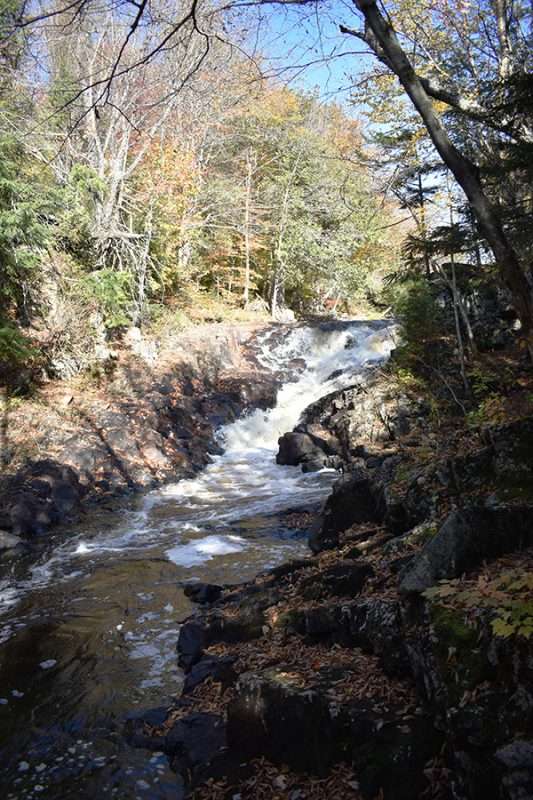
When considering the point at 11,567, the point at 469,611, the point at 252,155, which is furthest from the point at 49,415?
the point at 252,155

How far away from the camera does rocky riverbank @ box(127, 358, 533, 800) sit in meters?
2.86

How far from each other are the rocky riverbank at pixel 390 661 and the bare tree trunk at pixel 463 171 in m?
1.33

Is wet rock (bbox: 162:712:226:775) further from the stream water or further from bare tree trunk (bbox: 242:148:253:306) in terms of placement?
bare tree trunk (bbox: 242:148:253:306)

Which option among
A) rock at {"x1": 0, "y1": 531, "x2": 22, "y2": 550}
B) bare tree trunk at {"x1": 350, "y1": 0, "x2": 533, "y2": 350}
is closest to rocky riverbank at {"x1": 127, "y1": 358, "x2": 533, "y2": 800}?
bare tree trunk at {"x1": 350, "y1": 0, "x2": 533, "y2": 350}

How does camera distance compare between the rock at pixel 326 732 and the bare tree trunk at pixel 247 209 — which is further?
the bare tree trunk at pixel 247 209

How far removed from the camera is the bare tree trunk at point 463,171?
15.6ft

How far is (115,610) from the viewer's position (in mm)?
6762

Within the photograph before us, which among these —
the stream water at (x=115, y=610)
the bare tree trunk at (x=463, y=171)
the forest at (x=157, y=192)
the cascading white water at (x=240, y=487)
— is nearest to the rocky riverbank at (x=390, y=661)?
the stream water at (x=115, y=610)

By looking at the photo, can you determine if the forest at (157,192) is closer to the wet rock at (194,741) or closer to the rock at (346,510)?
the rock at (346,510)

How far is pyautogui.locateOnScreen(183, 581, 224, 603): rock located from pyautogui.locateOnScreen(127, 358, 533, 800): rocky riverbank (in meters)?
0.25

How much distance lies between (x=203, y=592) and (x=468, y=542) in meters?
4.05

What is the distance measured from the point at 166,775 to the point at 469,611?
8.56 feet

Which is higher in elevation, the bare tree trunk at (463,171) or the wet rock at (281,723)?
the bare tree trunk at (463,171)

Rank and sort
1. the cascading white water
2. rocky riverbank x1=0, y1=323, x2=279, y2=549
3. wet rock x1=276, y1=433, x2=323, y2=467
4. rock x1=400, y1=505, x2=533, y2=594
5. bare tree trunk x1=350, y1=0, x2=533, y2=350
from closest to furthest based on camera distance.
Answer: rock x1=400, y1=505, x2=533, y2=594 → bare tree trunk x1=350, y1=0, x2=533, y2=350 → the cascading white water → rocky riverbank x1=0, y1=323, x2=279, y2=549 → wet rock x1=276, y1=433, x2=323, y2=467
